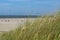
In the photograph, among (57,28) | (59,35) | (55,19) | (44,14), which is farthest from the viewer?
(44,14)

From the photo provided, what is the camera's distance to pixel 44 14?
33.7 feet

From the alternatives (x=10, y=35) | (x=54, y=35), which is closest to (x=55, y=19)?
(x=54, y=35)

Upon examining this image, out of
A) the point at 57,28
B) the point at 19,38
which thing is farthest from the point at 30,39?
the point at 57,28

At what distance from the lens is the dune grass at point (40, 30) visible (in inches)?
343

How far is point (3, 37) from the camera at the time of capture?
10.0 m

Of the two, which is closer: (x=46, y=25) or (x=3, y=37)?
(x=46, y=25)

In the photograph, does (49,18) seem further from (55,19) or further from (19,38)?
(19,38)

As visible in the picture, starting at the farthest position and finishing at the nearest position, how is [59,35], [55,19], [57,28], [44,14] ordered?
[44,14] < [55,19] < [57,28] < [59,35]

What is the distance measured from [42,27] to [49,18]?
2.12ft

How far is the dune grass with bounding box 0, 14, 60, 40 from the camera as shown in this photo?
8.70 metres

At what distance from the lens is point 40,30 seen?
30.0 feet

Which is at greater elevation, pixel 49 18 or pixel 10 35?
pixel 49 18

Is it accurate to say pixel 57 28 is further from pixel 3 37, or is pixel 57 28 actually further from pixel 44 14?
pixel 3 37

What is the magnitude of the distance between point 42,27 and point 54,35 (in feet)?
2.54
